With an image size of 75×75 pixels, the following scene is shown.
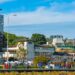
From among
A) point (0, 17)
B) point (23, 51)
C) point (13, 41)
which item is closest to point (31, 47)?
point (23, 51)

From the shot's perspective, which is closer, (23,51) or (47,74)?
(47,74)

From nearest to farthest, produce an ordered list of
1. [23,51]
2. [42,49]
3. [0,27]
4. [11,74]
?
[11,74]
[23,51]
[42,49]
[0,27]

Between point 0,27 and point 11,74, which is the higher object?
point 0,27

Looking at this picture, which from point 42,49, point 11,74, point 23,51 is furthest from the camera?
point 42,49

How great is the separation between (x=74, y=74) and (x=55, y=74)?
1.93 m

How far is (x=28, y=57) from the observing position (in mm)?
130875

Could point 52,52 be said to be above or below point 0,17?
below

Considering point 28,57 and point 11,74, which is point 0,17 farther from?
point 11,74

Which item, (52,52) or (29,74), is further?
(52,52)

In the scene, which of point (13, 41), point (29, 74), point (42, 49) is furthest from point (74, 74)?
point (13, 41)

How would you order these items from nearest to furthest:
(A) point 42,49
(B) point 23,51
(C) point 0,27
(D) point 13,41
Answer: (B) point 23,51 < (A) point 42,49 < (C) point 0,27 < (D) point 13,41

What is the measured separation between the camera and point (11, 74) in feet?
120

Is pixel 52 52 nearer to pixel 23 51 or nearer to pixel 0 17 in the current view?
pixel 0 17

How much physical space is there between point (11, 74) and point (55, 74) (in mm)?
4110
